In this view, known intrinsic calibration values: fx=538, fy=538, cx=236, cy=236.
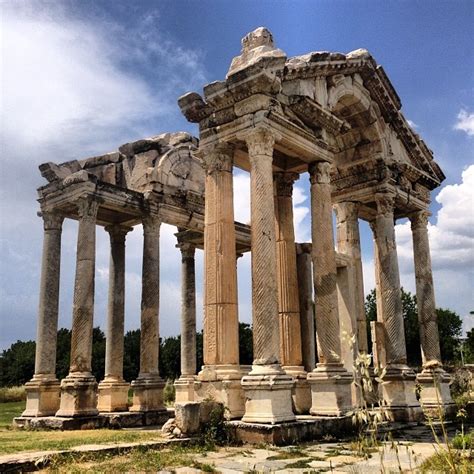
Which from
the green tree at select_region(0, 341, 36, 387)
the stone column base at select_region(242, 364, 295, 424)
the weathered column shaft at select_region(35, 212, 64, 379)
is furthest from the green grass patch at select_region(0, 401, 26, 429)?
the green tree at select_region(0, 341, 36, 387)

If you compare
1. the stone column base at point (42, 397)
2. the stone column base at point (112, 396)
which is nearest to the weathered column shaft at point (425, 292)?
the stone column base at point (112, 396)

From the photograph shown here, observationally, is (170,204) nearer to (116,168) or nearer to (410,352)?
(116,168)

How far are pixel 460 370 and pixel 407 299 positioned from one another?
36.2m

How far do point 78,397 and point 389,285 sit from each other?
1201 centimetres

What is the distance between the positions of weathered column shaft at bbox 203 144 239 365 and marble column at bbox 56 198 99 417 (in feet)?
23.5

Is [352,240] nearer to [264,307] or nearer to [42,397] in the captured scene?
[264,307]

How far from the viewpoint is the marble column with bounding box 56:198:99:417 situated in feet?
63.3

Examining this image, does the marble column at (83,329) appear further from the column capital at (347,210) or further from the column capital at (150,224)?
the column capital at (347,210)

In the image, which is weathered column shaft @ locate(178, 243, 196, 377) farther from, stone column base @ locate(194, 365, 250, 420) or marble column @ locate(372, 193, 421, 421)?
stone column base @ locate(194, 365, 250, 420)

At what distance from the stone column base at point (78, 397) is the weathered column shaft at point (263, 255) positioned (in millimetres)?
8749

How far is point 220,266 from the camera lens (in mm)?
14805

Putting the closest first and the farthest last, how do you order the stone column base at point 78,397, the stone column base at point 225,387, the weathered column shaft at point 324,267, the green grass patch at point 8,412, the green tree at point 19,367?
the stone column base at point 225,387 → the weathered column shaft at point 324,267 → the stone column base at point 78,397 → the green grass patch at point 8,412 → the green tree at point 19,367

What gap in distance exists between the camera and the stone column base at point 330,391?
565 inches

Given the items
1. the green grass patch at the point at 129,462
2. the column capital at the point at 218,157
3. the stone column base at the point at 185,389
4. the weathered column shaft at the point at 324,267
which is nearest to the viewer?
the green grass patch at the point at 129,462
